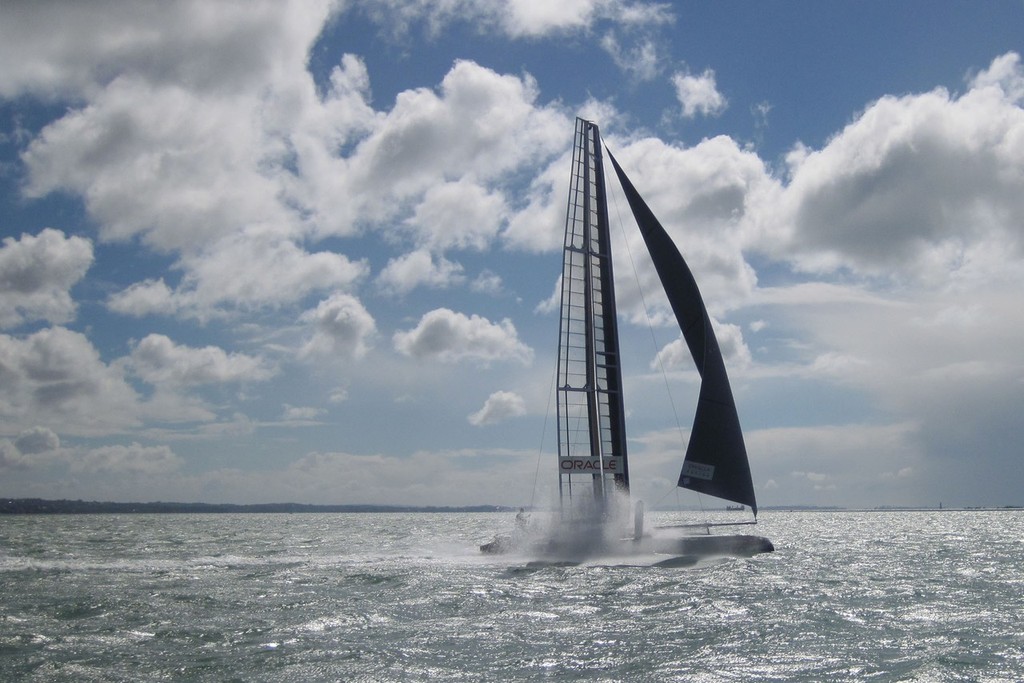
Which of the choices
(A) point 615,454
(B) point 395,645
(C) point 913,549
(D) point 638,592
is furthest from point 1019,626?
(C) point 913,549

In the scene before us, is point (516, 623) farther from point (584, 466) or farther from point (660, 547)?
point (584, 466)

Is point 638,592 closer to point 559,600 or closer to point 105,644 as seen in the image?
point 559,600

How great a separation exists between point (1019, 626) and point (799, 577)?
327 inches

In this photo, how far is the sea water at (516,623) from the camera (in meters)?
11.3

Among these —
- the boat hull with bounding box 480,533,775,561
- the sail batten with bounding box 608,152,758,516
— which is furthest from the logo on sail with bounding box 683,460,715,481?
the boat hull with bounding box 480,533,775,561

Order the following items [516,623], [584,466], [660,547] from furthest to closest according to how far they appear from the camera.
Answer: [584,466] < [660,547] < [516,623]

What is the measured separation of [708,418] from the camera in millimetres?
28812

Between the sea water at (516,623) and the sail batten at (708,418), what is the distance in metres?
3.58

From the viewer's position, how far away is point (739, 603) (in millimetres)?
17094

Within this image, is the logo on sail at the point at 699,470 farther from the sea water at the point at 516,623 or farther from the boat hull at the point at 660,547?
the sea water at the point at 516,623

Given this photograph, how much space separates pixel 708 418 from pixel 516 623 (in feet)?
50.7

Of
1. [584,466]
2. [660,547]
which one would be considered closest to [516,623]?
[660,547]

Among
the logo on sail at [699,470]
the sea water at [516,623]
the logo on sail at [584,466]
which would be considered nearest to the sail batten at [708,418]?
the logo on sail at [699,470]

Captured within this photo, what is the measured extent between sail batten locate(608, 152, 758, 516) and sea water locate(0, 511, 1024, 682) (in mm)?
3576
